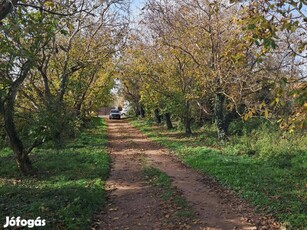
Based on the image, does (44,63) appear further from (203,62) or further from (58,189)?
(58,189)

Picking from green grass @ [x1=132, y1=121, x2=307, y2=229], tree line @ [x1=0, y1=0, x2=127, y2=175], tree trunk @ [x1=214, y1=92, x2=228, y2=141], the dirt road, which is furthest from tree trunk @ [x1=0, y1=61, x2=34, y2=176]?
tree trunk @ [x1=214, y1=92, x2=228, y2=141]

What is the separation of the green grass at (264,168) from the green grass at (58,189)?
141 inches

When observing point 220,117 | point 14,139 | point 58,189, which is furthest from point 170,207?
point 220,117

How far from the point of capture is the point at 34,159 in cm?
1410

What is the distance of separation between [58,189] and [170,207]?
2987mm

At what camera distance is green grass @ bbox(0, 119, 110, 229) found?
21.9ft

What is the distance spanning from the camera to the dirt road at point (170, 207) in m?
6.66

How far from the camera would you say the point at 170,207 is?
7629 millimetres

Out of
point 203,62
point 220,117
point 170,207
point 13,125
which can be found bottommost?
point 170,207

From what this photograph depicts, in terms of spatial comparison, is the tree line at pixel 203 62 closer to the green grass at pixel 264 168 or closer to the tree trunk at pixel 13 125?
the green grass at pixel 264 168

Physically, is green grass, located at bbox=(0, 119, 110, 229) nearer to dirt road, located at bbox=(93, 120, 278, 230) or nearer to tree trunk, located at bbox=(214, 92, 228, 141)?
dirt road, located at bbox=(93, 120, 278, 230)

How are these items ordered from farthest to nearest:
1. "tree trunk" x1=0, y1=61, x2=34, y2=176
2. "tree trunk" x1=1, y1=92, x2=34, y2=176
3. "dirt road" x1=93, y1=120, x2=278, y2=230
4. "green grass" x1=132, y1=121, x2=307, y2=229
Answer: "tree trunk" x1=1, y1=92, x2=34, y2=176, "tree trunk" x1=0, y1=61, x2=34, y2=176, "green grass" x1=132, y1=121, x2=307, y2=229, "dirt road" x1=93, y1=120, x2=278, y2=230

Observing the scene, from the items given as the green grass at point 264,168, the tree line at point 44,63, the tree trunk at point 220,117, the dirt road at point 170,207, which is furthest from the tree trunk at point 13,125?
the tree trunk at point 220,117

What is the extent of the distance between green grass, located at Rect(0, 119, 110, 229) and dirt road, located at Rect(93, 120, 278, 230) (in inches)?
15.0
